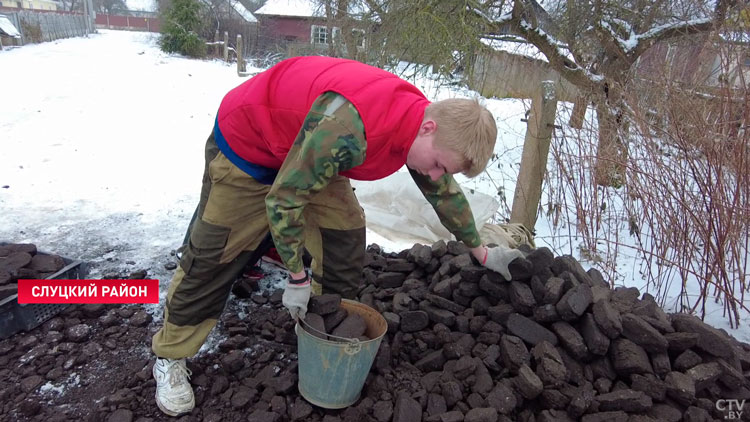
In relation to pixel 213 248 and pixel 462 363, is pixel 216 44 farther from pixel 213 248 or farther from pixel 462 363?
pixel 462 363

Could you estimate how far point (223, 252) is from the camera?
200cm

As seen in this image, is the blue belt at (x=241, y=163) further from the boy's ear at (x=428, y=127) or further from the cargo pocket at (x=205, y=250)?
the boy's ear at (x=428, y=127)

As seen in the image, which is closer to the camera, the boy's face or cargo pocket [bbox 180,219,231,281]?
the boy's face

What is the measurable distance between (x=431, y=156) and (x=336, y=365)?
88cm

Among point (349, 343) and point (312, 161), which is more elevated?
point (312, 161)

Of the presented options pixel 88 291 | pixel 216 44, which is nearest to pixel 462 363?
pixel 88 291

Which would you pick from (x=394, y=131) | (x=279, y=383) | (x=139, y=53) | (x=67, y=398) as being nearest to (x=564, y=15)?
(x=394, y=131)

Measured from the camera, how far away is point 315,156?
1.55 meters

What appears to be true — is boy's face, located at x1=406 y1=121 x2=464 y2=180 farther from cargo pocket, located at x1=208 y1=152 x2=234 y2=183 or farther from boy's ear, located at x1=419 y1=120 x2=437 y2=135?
cargo pocket, located at x1=208 y1=152 x2=234 y2=183

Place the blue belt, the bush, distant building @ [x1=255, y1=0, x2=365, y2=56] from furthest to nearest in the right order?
distant building @ [x1=255, y1=0, x2=365, y2=56]
the bush
the blue belt

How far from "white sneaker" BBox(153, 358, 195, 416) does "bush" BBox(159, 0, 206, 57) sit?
60.0 ft

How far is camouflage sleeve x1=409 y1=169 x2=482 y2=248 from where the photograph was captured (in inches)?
84.5

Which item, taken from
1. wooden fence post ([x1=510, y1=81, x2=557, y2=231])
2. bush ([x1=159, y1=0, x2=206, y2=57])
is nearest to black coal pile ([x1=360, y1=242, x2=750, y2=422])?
Result: wooden fence post ([x1=510, y1=81, x2=557, y2=231])

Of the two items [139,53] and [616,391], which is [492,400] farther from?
[139,53]
